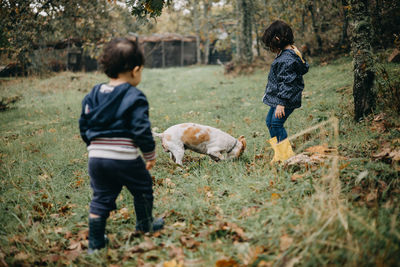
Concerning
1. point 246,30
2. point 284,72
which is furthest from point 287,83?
point 246,30

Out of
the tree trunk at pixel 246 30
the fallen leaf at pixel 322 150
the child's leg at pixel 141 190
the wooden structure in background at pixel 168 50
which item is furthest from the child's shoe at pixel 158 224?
the wooden structure in background at pixel 168 50

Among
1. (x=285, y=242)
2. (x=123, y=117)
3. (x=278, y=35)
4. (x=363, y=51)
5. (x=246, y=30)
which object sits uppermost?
(x=246, y=30)

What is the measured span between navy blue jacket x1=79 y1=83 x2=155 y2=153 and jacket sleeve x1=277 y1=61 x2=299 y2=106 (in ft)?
6.29

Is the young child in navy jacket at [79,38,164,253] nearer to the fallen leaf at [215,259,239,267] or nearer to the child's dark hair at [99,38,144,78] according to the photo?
the child's dark hair at [99,38,144,78]

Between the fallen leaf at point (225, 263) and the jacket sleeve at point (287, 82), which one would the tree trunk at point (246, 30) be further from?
the fallen leaf at point (225, 263)

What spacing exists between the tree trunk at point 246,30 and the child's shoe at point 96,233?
41.6 feet

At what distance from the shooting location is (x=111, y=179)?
6.93 feet

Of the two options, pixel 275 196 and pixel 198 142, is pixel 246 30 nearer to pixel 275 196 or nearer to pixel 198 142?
pixel 198 142

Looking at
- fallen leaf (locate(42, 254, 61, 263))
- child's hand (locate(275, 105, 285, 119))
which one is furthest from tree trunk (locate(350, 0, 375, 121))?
fallen leaf (locate(42, 254, 61, 263))

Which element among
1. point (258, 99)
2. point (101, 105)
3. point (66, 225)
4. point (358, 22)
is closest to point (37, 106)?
point (258, 99)

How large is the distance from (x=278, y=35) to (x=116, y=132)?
237 centimetres

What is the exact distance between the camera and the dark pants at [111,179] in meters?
2.07

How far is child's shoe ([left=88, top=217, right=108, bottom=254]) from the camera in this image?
2119mm

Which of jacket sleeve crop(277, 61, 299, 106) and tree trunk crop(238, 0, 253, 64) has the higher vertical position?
tree trunk crop(238, 0, 253, 64)
